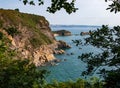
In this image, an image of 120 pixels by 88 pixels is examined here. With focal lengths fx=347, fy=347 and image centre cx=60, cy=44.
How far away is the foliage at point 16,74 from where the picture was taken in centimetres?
2092

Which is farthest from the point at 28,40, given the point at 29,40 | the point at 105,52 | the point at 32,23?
the point at 105,52

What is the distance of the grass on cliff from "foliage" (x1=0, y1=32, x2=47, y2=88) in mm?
80174

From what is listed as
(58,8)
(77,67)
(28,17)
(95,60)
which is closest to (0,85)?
(95,60)

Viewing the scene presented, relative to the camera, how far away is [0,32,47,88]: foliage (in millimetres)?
20922

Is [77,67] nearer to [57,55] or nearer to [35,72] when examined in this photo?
[57,55]

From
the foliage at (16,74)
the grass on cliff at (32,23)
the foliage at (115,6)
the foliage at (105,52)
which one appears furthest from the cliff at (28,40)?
the foliage at (115,6)

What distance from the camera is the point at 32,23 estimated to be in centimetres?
14475

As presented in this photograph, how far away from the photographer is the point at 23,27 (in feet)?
407

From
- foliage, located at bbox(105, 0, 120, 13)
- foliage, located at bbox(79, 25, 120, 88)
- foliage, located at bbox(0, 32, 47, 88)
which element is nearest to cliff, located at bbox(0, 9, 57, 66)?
foliage, located at bbox(0, 32, 47, 88)

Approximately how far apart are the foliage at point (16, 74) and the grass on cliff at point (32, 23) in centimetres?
8017

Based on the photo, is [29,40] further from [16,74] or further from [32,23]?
[16,74]

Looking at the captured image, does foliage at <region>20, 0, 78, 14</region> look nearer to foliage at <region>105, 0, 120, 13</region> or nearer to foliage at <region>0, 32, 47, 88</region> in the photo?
foliage at <region>105, 0, 120, 13</region>

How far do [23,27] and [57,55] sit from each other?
2211cm

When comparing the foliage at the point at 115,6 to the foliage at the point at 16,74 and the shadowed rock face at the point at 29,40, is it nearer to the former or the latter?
the foliage at the point at 16,74
